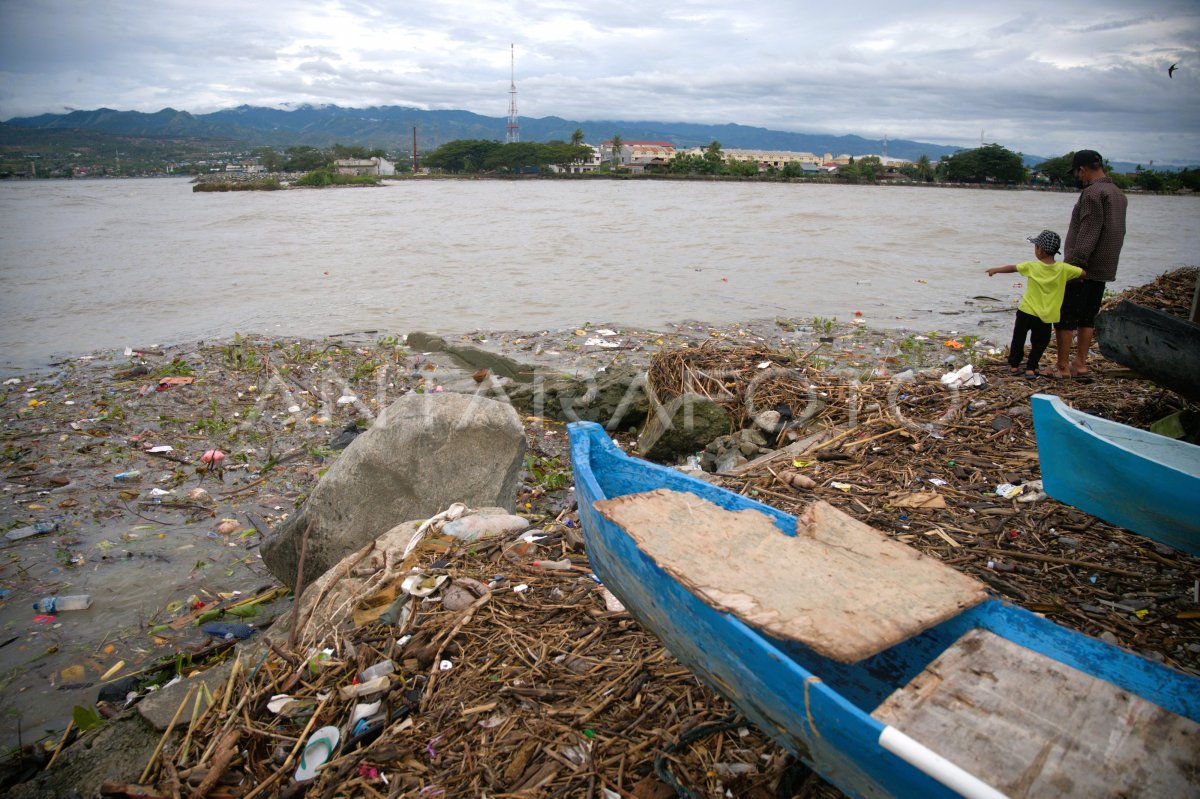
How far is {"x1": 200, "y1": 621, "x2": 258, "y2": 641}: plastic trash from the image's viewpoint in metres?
3.64

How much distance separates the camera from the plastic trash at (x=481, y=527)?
11.6ft

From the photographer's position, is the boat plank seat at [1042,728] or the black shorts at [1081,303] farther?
the black shorts at [1081,303]

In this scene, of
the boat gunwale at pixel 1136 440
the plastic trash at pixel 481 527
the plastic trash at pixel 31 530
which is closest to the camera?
the boat gunwale at pixel 1136 440

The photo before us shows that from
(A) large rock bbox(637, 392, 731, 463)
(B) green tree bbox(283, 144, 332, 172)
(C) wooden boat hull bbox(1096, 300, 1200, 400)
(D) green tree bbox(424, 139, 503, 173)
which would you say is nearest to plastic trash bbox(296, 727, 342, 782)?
(A) large rock bbox(637, 392, 731, 463)

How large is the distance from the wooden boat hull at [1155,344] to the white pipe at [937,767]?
3.76 meters

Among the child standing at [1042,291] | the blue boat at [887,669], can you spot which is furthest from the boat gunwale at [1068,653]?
the child standing at [1042,291]

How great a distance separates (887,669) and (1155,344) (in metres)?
3.38

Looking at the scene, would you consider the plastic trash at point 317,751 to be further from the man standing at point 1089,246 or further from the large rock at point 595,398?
the man standing at point 1089,246

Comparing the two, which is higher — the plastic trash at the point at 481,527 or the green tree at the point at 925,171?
the green tree at the point at 925,171

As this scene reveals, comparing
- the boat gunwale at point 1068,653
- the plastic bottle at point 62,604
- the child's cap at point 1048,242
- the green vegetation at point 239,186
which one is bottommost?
the plastic bottle at point 62,604

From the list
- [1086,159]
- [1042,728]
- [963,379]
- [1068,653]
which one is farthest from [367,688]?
[1086,159]

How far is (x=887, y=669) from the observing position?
2.07 m

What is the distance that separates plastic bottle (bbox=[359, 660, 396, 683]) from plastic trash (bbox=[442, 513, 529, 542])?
94 centimetres

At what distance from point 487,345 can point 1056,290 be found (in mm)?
6487
